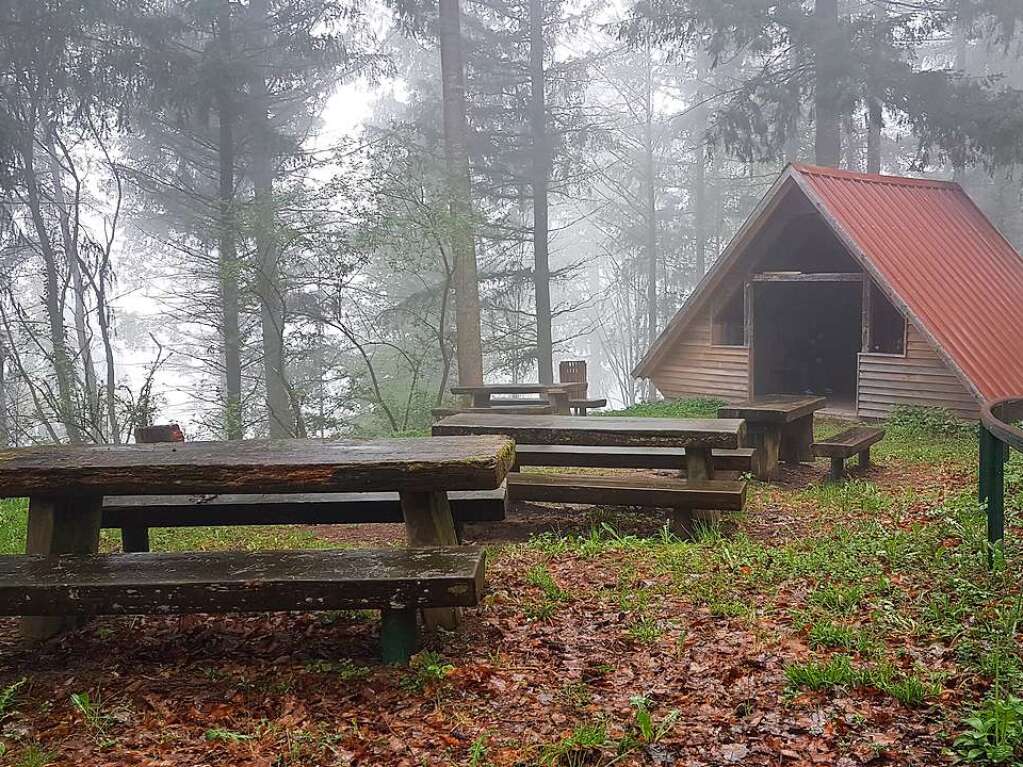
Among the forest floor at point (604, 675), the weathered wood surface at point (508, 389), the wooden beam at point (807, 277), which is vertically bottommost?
A: the forest floor at point (604, 675)

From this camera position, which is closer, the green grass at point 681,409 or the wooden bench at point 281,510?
the wooden bench at point 281,510

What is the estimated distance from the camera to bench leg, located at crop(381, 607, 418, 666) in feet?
12.0

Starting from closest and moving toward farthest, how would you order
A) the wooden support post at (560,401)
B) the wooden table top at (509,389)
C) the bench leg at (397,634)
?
the bench leg at (397,634)
the wooden table top at (509,389)
the wooden support post at (560,401)

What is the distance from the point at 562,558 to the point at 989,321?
9.72 m

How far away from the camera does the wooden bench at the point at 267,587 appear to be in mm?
3504

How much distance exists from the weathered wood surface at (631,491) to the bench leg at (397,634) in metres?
2.88

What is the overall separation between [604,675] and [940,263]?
11.7m

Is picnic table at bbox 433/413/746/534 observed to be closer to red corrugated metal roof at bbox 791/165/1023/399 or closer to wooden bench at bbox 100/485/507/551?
wooden bench at bbox 100/485/507/551

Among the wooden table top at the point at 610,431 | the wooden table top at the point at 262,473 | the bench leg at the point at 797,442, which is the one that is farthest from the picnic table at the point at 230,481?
the bench leg at the point at 797,442

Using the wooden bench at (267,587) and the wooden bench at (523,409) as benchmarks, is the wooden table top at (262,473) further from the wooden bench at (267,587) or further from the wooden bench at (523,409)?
the wooden bench at (523,409)

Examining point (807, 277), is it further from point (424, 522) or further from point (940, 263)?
point (424, 522)

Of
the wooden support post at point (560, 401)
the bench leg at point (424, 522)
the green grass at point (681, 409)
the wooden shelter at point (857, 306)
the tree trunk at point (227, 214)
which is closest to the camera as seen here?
the bench leg at point (424, 522)

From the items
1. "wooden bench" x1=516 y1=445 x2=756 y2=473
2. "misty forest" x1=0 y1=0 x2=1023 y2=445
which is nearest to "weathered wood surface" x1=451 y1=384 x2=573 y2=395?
"misty forest" x1=0 y1=0 x2=1023 y2=445

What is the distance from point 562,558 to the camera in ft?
18.2
